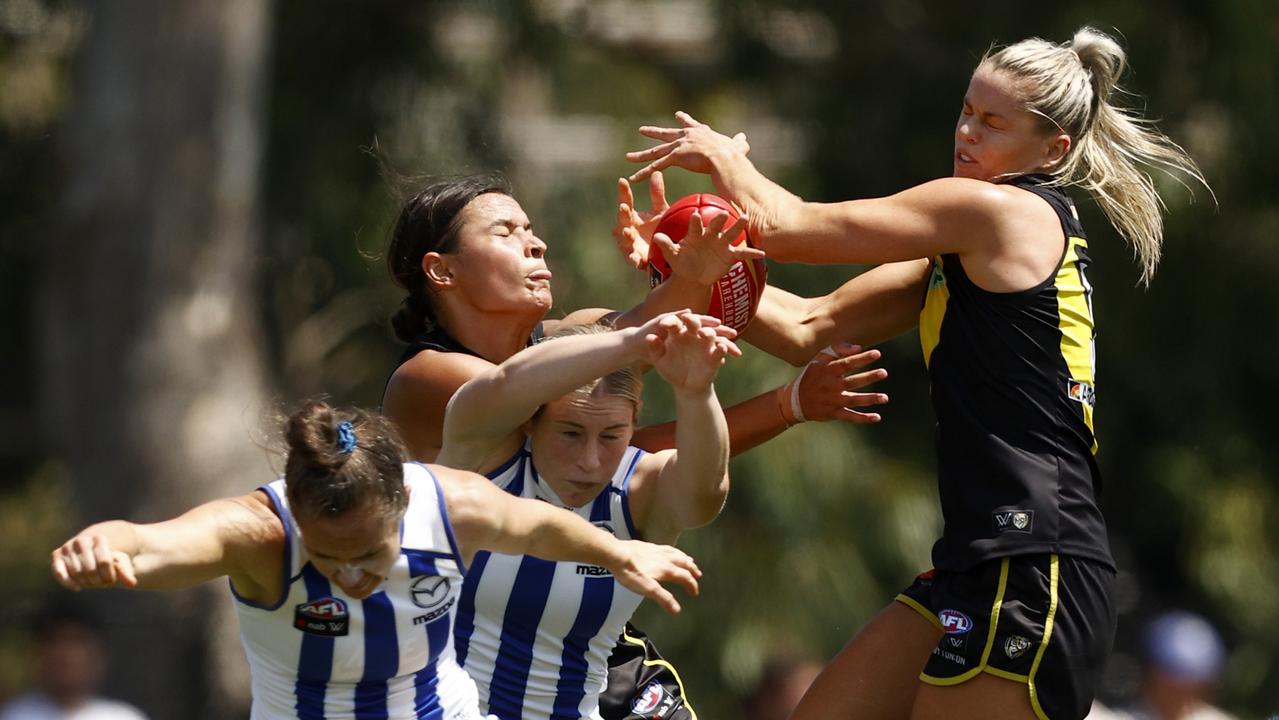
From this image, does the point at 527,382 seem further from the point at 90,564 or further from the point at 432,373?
the point at 90,564

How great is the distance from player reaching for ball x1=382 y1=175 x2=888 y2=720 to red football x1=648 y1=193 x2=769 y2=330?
12 cm

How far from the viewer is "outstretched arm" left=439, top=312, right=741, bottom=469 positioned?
4113mm

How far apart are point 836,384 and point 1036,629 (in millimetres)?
1079

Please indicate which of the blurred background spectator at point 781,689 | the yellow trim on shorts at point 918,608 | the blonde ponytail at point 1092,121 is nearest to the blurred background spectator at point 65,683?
the blurred background spectator at point 781,689

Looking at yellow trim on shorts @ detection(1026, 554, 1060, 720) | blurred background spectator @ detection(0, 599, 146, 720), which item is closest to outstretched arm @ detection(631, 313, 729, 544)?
yellow trim on shorts @ detection(1026, 554, 1060, 720)

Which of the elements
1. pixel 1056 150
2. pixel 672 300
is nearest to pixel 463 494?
pixel 672 300

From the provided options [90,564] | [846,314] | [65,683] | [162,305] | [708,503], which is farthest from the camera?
[162,305]

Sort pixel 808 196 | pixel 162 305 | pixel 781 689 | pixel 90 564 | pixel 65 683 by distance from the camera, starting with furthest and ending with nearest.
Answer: pixel 808 196 → pixel 162 305 → pixel 65 683 → pixel 781 689 → pixel 90 564

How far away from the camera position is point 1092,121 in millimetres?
4621

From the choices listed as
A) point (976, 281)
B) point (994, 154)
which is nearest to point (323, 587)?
point (976, 281)

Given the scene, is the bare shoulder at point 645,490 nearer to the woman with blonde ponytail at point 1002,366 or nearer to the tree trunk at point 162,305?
the woman with blonde ponytail at point 1002,366

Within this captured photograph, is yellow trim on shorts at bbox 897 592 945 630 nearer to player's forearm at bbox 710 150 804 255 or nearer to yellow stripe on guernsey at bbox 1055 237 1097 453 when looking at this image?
yellow stripe on guernsey at bbox 1055 237 1097 453

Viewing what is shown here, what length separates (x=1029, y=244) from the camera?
430cm

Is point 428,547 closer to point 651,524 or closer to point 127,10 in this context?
point 651,524
